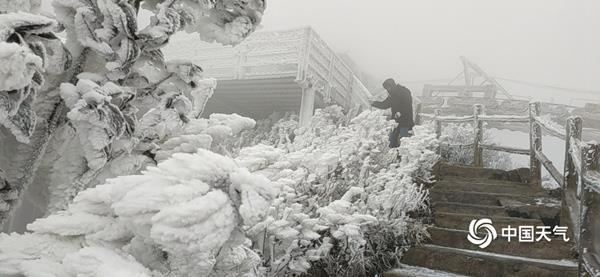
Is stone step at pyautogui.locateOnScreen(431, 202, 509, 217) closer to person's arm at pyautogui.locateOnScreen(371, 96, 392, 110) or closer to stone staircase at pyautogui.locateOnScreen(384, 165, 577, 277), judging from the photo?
stone staircase at pyautogui.locateOnScreen(384, 165, 577, 277)

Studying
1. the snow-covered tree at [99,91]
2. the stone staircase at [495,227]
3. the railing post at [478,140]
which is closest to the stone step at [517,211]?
the stone staircase at [495,227]

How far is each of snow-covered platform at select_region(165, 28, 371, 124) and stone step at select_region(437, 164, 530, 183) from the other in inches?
164

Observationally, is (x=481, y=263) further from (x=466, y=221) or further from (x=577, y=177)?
(x=577, y=177)

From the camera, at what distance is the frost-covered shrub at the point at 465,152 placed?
8.21m

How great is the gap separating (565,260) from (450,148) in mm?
4720

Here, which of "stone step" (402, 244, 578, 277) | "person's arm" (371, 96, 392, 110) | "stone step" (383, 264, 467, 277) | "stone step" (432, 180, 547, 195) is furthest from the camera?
"person's arm" (371, 96, 392, 110)

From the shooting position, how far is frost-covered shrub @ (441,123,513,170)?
8211 millimetres

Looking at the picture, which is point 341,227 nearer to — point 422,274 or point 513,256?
point 422,274

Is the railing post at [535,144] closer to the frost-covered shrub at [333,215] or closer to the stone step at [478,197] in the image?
the stone step at [478,197]

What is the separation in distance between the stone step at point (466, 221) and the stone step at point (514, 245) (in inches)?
8.8

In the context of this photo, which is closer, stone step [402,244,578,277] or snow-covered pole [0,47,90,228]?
snow-covered pole [0,47,90,228]

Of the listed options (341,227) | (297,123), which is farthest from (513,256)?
(297,123)

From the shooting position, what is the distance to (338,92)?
12.6 metres

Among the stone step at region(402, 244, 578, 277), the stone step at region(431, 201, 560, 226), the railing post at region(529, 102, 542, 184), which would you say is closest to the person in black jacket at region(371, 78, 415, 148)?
the railing post at region(529, 102, 542, 184)
